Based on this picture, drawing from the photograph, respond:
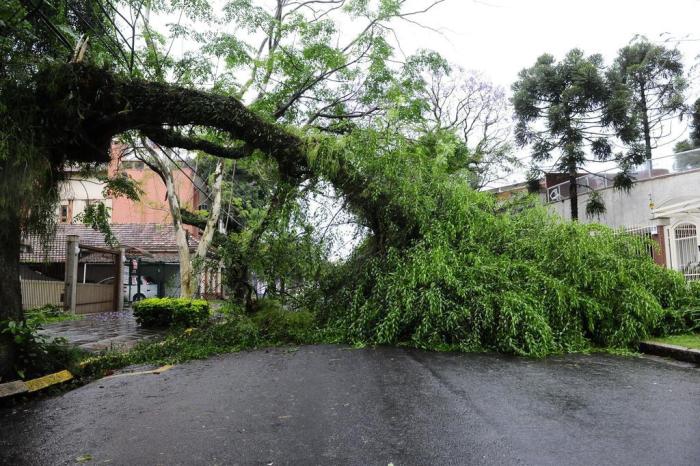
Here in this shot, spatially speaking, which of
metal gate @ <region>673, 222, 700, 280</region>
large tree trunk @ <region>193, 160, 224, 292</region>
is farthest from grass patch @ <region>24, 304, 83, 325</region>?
metal gate @ <region>673, 222, 700, 280</region>

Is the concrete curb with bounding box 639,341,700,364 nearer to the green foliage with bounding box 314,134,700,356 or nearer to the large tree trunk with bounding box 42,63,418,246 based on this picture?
the green foliage with bounding box 314,134,700,356

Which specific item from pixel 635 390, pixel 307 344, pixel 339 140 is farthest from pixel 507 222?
pixel 635 390

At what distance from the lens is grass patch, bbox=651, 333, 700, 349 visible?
7.61 metres

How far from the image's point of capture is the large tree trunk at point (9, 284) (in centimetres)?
563

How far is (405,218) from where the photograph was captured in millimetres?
10094

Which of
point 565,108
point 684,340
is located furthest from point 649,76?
point 684,340

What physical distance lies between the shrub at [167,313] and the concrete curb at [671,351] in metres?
9.98

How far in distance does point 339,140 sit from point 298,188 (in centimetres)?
139

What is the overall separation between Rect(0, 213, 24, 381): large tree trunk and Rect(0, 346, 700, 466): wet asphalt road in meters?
0.74

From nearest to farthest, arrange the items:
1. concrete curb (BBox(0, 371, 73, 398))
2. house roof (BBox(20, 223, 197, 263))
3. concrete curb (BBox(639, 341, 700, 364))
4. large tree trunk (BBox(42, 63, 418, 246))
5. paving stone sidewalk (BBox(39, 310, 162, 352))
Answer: concrete curb (BBox(0, 371, 73, 398)) → large tree trunk (BBox(42, 63, 418, 246)) → concrete curb (BBox(639, 341, 700, 364)) → paving stone sidewalk (BBox(39, 310, 162, 352)) → house roof (BBox(20, 223, 197, 263))

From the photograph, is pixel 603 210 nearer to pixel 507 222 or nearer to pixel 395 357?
pixel 507 222

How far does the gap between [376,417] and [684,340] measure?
6.33 meters

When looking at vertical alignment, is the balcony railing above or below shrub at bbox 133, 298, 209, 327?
above

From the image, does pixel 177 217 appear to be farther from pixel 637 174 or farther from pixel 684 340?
pixel 637 174
